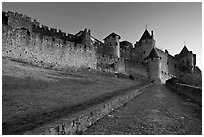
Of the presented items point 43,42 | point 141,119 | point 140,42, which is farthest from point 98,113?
point 140,42

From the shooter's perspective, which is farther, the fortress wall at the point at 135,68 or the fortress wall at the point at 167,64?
the fortress wall at the point at 167,64

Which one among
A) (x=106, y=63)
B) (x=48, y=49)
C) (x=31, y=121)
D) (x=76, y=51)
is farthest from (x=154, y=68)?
(x=31, y=121)

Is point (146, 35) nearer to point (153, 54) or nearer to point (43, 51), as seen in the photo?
point (153, 54)

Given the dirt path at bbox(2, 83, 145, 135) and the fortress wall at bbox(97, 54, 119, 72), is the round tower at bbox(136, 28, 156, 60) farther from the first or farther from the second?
the dirt path at bbox(2, 83, 145, 135)

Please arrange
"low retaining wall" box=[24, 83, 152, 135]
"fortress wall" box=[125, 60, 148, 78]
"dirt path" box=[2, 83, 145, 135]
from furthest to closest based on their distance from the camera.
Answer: "fortress wall" box=[125, 60, 148, 78], "dirt path" box=[2, 83, 145, 135], "low retaining wall" box=[24, 83, 152, 135]

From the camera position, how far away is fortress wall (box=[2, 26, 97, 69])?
22.2 m

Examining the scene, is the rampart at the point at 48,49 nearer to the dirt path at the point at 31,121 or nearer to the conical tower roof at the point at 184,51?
the dirt path at the point at 31,121

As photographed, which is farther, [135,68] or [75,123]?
[135,68]

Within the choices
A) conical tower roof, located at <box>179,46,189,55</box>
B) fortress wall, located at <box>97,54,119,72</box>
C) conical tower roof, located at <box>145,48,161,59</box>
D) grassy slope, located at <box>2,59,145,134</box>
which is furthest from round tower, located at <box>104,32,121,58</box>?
grassy slope, located at <box>2,59,145,134</box>

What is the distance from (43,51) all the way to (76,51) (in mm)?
5934

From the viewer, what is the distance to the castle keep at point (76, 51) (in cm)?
2319

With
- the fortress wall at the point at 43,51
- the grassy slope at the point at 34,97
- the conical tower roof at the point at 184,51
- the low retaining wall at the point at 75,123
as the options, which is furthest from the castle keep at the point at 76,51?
the low retaining wall at the point at 75,123

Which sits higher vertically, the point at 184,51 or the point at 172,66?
the point at 184,51

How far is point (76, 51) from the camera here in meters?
30.1
